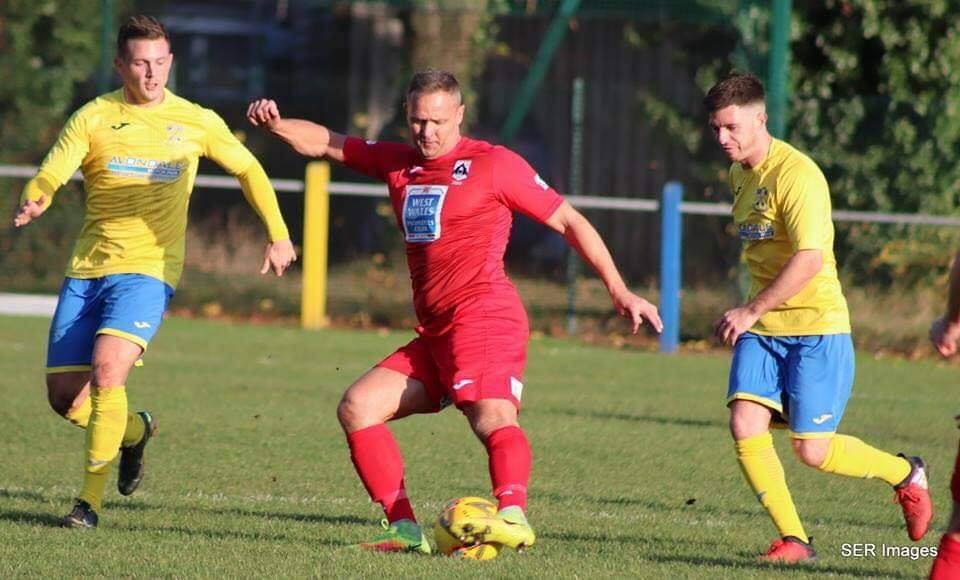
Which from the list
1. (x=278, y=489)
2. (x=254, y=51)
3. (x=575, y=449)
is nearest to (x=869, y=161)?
(x=575, y=449)

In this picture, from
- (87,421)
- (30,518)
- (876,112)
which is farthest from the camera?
(876,112)

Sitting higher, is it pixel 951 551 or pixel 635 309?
pixel 635 309

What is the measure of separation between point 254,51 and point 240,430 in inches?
825

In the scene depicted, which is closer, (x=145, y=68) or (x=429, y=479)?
(x=145, y=68)

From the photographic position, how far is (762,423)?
6719mm

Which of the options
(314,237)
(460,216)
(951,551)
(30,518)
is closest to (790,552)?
(951,551)

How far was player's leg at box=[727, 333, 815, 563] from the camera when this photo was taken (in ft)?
21.5

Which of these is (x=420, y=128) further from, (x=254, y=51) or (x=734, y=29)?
(x=254, y=51)

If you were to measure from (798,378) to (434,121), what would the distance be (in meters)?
1.84

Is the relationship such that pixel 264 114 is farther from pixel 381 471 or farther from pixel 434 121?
pixel 381 471

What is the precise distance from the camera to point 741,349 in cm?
683

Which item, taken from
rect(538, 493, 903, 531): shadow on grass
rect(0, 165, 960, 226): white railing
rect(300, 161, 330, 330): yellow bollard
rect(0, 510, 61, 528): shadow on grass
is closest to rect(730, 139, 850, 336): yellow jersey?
rect(538, 493, 903, 531): shadow on grass

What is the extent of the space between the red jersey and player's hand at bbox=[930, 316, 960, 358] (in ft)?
6.40

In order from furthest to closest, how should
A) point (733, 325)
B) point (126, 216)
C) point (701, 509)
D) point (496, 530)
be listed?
1. point (701, 509)
2. point (126, 216)
3. point (733, 325)
4. point (496, 530)
